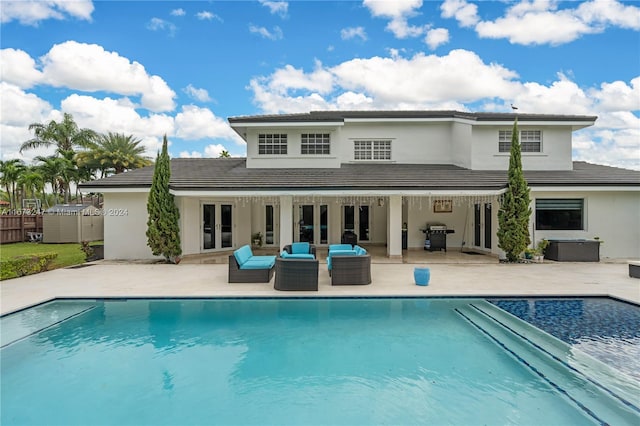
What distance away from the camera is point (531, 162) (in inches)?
683

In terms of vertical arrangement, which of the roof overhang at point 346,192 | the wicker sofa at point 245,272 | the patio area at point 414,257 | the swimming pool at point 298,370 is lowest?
the swimming pool at point 298,370

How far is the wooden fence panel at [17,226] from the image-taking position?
73.6 feet

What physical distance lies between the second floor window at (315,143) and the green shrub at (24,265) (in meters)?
11.0

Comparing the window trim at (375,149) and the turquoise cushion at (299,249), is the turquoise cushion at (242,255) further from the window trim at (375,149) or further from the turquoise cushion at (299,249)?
the window trim at (375,149)

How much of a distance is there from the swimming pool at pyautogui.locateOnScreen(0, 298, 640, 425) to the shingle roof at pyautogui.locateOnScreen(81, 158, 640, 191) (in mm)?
6663

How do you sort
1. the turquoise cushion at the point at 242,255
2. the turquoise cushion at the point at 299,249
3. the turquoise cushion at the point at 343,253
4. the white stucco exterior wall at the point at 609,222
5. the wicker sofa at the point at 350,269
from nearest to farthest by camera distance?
1. the wicker sofa at the point at 350,269
2. the turquoise cushion at the point at 242,255
3. the turquoise cushion at the point at 343,253
4. the turquoise cushion at the point at 299,249
5. the white stucco exterior wall at the point at 609,222

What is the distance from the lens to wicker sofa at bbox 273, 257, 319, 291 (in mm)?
9562

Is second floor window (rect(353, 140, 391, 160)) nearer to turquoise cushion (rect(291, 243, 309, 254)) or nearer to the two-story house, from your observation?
the two-story house

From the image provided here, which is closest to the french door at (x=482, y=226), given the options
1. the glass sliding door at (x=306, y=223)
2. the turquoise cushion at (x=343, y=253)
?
the glass sliding door at (x=306, y=223)

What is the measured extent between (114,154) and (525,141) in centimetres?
3543

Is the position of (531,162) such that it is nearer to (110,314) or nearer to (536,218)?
(536,218)

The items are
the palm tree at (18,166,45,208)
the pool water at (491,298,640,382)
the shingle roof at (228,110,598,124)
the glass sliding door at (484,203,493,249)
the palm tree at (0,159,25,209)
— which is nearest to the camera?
the pool water at (491,298,640,382)

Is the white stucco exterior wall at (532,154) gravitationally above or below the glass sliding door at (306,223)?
above

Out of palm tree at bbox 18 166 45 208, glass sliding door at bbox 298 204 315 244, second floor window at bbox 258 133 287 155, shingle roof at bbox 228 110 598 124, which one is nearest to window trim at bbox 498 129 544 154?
shingle roof at bbox 228 110 598 124
